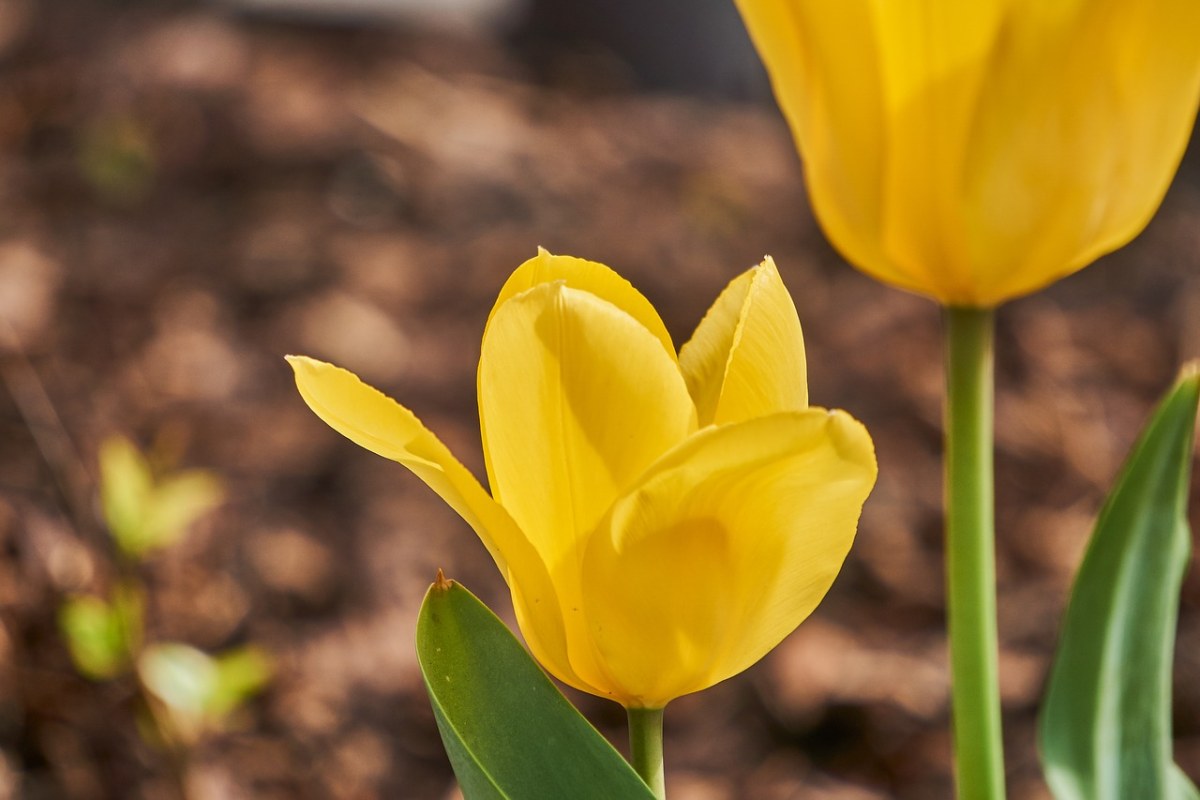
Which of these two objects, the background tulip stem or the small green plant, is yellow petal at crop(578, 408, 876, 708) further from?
the small green plant

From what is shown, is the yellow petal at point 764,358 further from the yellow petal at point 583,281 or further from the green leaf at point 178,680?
the green leaf at point 178,680

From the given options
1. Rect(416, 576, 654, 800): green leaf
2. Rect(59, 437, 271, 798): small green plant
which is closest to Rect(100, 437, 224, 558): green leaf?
Rect(59, 437, 271, 798): small green plant

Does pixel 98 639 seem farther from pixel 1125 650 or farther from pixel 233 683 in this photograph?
pixel 1125 650

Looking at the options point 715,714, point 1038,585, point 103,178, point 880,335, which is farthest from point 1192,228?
point 103,178

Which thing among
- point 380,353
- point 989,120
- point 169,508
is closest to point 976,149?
point 989,120

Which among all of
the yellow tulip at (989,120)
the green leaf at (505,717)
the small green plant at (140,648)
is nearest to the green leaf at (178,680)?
the small green plant at (140,648)

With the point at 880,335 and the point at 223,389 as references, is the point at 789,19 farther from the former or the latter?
the point at 880,335
